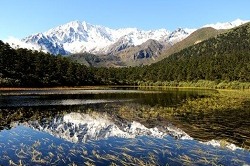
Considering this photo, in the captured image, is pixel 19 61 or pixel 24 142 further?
pixel 19 61

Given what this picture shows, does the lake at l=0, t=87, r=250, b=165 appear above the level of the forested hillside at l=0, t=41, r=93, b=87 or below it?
below

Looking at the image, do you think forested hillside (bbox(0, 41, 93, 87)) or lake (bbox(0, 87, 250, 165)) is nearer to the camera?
lake (bbox(0, 87, 250, 165))

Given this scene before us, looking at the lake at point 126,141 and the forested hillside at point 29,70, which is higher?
the forested hillside at point 29,70

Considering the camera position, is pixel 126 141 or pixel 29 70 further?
pixel 29 70

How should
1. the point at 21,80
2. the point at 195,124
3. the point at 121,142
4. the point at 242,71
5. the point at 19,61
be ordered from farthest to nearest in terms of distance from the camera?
the point at 242,71, the point at 19,61, the point at 21,80, the point at 195,124, the point at 121,142

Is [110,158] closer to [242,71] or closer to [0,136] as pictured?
[0,136]

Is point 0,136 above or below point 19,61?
below

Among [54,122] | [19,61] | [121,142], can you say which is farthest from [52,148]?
[19,61]

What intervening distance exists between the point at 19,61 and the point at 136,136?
14793 cm

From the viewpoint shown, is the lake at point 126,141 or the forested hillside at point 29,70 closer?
the lake at point 126,141

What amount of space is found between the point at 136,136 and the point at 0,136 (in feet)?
48.4

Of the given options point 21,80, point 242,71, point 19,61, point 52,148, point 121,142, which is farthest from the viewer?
point 242,71

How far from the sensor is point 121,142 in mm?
31141

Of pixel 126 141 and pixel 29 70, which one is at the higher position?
pixel 29 70
